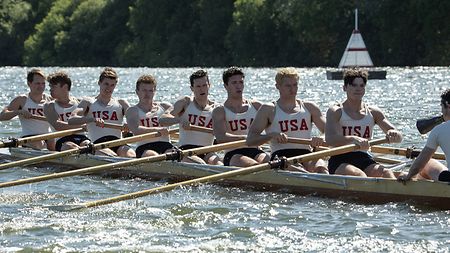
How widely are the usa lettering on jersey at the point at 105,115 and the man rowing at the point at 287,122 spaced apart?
298cm

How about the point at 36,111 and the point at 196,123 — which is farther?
the point at 36,111

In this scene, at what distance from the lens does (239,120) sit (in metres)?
12.7

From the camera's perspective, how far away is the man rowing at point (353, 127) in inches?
444

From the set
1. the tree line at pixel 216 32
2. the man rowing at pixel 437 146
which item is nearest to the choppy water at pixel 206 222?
the man rowing at pixel 437 146

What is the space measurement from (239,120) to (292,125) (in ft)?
3.12

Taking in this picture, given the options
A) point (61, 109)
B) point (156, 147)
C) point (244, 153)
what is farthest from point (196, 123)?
point (61, 109)

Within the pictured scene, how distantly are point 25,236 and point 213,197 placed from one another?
2748 mm

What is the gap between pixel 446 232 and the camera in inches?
378

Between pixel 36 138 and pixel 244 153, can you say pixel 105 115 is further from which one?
pixel 244 153

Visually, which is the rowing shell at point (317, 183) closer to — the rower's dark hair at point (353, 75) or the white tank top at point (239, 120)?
the white tank top at point (239, 120)

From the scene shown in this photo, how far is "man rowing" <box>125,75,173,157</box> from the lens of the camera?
44.9 feet

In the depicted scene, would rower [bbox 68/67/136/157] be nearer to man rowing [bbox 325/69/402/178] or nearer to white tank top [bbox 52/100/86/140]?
white tank top [bbox 52/100/86/140]

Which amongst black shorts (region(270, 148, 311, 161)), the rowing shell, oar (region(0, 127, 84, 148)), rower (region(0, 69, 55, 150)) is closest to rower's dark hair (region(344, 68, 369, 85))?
the rowing shell

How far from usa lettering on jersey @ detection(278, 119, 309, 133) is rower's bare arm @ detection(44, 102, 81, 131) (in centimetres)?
374
